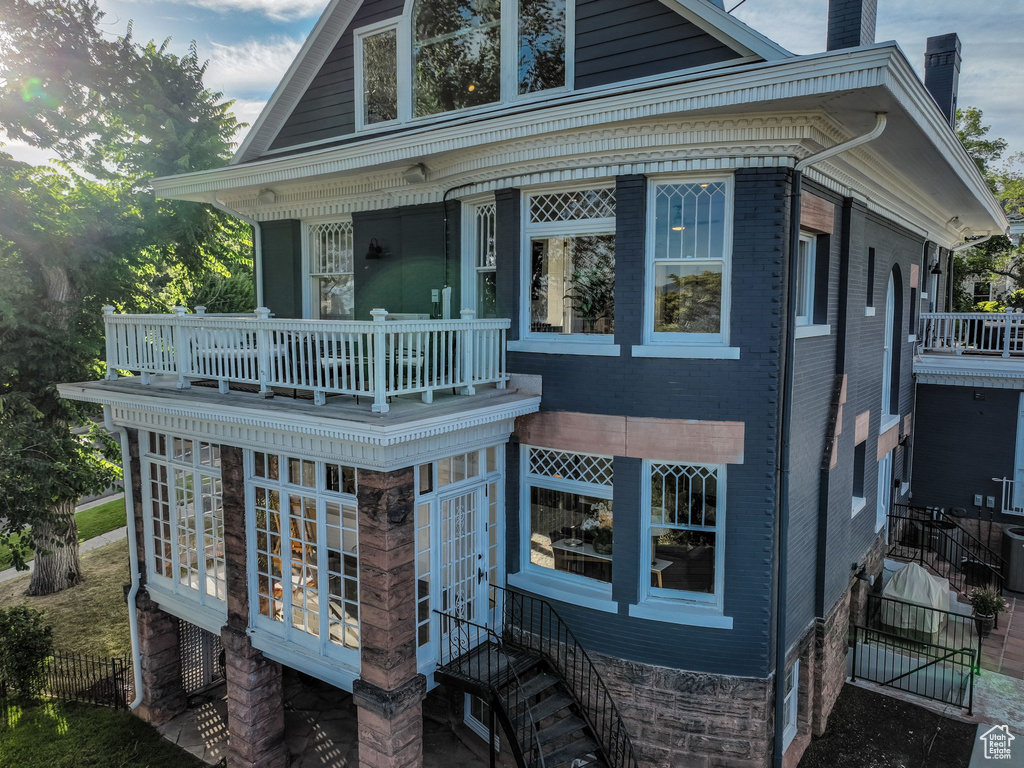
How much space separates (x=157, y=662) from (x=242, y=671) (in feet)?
8.05

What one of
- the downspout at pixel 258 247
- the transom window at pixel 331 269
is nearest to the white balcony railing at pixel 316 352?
the downspout at pixel 258 247

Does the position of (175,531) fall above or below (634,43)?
below

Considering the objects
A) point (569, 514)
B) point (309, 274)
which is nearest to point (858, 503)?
point (569, 514)

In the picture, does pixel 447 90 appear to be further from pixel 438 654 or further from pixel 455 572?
pixel 438 654

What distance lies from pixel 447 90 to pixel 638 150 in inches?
154

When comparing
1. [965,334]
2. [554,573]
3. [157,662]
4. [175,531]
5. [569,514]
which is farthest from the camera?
[965,334]

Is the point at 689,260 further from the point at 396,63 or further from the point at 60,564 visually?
the point at 60,564

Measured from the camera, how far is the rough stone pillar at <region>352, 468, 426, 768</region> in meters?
6.80

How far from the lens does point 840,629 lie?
10094 millimetres

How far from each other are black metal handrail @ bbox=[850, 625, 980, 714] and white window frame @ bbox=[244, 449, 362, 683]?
7.89m

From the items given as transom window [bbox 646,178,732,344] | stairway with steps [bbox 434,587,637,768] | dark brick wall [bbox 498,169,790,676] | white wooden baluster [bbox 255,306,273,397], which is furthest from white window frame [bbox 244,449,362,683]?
transom window [bbox 646,178,732,344]

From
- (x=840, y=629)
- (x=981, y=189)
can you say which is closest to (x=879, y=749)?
(x=840, y=629)

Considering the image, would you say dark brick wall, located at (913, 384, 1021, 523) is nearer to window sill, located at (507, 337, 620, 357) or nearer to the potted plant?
the potted plant

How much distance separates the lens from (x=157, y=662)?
33.2 ft
